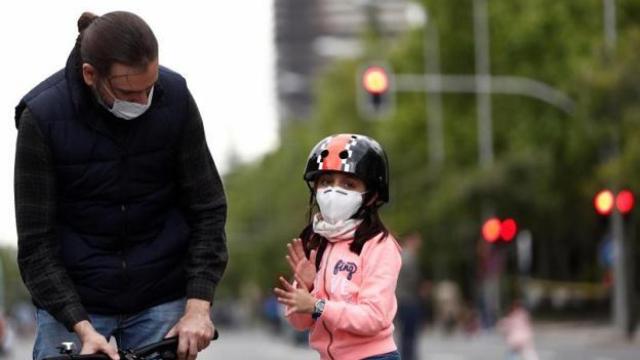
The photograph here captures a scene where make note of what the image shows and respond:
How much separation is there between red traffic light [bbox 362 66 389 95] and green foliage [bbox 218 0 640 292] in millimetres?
6021

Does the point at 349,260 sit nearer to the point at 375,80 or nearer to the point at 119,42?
the point at 119,42

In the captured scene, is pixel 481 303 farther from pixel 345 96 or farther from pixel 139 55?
pixel 139 55

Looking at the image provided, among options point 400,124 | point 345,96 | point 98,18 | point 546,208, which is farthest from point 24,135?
point 345,96

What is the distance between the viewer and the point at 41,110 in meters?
5.27

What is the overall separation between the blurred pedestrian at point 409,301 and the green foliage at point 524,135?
16.6 m

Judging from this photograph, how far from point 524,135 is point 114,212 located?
170 ft

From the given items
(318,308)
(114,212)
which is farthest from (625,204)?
(114,212)

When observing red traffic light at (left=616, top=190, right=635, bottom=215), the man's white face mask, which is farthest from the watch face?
red traffic light at (left=616, top=190, right=635, bottom=215)

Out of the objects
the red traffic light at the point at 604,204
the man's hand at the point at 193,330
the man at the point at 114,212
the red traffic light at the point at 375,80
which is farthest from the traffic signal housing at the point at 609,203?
the man's hand at the point at 193,330

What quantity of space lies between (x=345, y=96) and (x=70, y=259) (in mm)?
76904

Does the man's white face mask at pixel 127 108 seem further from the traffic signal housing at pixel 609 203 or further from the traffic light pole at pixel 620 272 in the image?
the traffic light pole at pixel 620 272

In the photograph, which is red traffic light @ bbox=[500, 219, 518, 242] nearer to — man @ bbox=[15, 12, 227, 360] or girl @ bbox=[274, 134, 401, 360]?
girl @ bbox=[274, 134, 401, 360]

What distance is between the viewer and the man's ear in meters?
5.11

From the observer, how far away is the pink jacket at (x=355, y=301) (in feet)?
18.6
